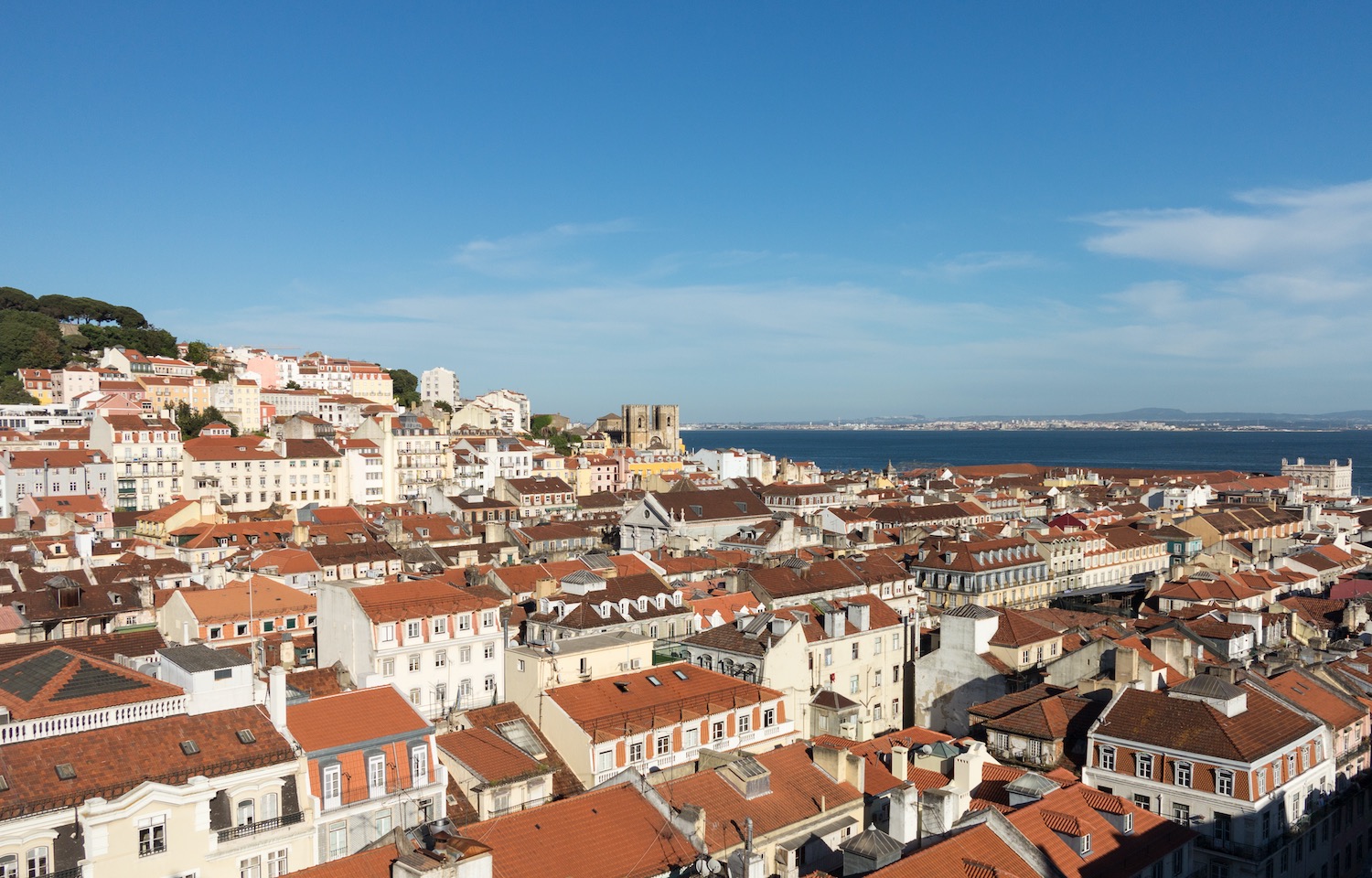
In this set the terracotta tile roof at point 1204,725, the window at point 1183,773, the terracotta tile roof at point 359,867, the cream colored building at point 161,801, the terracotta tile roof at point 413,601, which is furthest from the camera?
the terracotta tile roof at point 413,601

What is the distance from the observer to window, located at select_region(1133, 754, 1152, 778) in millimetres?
28359

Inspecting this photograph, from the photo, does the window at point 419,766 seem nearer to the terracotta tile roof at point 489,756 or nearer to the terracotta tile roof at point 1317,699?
the terracotta tile roof at point 489,756

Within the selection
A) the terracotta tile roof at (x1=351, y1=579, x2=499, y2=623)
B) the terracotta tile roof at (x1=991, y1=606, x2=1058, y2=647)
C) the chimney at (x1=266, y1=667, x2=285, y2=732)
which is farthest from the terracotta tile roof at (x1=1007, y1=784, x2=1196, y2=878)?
the terracotta tile roof at (x1=351, y1=579, x2=499, y2=623)

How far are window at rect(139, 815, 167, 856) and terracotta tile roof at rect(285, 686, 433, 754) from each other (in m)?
3.69

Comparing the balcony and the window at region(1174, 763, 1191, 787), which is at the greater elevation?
the balcony

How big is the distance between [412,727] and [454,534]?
5533cm

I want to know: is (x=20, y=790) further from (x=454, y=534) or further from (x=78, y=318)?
(x=78, y=318)

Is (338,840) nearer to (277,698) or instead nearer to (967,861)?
(277,698)

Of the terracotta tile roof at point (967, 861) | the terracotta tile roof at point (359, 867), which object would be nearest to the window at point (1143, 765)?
the terracotta tile roof at point (967, 861)

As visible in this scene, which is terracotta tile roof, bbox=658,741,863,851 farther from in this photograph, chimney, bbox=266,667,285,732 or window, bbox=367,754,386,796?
chimney, bbox=266,667,285,732

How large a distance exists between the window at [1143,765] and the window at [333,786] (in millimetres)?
21680

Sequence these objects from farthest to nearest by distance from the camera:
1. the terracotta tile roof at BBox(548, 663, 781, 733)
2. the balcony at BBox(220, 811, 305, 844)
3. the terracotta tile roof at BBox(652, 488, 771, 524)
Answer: the terracotta tile roof at BBox(652, 488, 771, 524) < the terracotta tile roof at BBox(548, 663, 781, 733) < the balcony at BBox(220, 811, 305, 844)

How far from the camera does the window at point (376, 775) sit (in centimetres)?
2577

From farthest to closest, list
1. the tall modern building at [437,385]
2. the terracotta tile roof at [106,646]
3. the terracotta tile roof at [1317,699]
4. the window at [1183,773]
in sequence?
the tall modern building at [437,385] < the terracotta tile roof at [106,646] < the terracotta tile roof at [1317,699] < the window at [1183,773]
